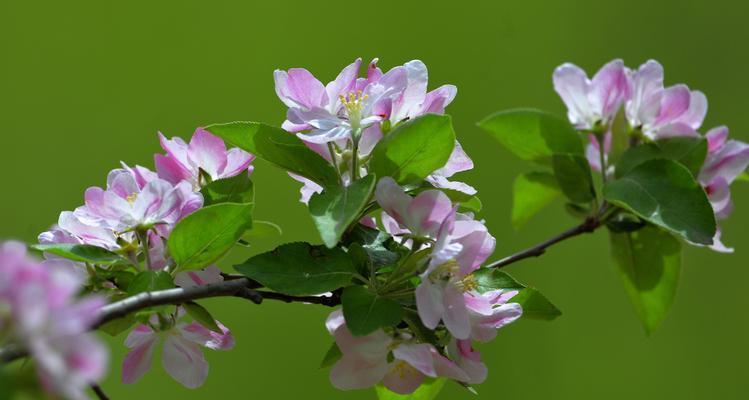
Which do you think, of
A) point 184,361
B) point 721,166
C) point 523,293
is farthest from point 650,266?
point 184,361

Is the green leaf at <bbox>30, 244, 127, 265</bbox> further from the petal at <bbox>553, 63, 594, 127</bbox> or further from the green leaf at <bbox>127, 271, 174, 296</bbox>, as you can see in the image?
the petal at <bbox>553, 63, 594, 127</bbox>

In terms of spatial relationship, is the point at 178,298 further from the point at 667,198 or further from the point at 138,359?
the point at 667,198

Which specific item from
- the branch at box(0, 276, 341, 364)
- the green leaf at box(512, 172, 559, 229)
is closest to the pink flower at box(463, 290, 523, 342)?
the branch at box(0, 276, 341, 364)

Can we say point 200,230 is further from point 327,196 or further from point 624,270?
point 624,270

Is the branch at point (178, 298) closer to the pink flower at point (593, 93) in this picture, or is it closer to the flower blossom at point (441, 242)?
the flower blossom at point (441, 242)

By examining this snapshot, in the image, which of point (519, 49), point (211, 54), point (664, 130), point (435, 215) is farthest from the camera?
point (519, 49)

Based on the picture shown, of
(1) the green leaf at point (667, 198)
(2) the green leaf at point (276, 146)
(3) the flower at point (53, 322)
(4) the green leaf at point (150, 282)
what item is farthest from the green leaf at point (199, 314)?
(1) the green leaf at point (667, 198)

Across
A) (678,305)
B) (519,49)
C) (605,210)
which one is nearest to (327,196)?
(605,210)
